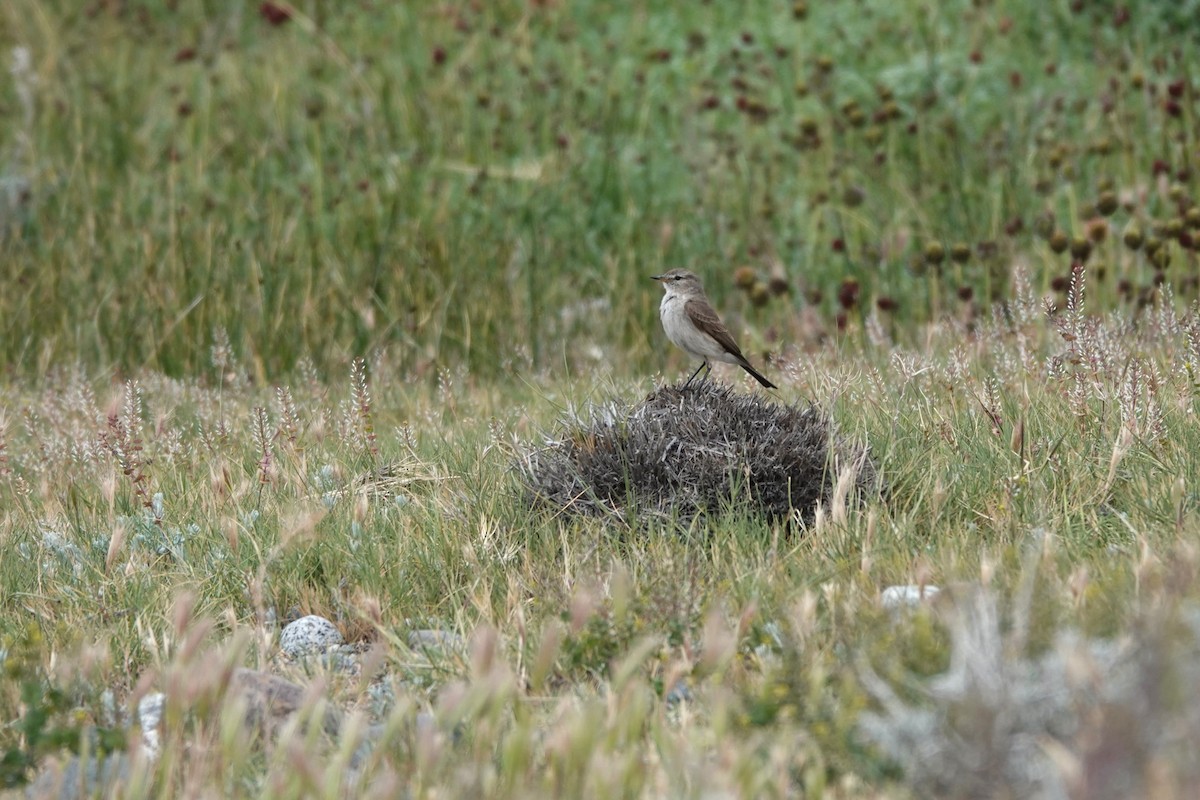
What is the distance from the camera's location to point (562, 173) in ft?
32.8

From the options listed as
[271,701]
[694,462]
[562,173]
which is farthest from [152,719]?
[562,173]

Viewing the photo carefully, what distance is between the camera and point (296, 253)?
884 centimetres

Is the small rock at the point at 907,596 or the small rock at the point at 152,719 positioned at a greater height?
the small rock at the point at 907,596

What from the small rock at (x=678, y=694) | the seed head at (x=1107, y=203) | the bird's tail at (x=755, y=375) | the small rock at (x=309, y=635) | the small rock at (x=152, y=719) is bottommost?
the small rock at (x=309, y=635)

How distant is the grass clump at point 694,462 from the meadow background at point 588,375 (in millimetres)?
106

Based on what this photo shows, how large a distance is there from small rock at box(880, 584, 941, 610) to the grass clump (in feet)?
2.68

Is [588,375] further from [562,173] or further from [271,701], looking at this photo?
[271,701]

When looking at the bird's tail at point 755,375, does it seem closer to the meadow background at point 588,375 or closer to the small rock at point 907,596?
the meadow background at point 588,375

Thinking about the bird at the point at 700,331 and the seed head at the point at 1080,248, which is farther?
the seed head at the point at 1080,248

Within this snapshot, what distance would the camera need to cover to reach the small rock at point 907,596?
133 inches

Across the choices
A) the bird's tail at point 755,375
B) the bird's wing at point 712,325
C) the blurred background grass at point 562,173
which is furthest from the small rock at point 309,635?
the blurred background grass at point 562,173

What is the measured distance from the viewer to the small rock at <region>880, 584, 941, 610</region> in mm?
3373

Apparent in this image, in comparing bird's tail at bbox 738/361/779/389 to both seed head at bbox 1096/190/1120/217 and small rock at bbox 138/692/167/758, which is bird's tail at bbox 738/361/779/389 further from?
small rock at bbox 138/692/167/758

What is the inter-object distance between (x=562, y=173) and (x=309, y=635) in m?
6.31
